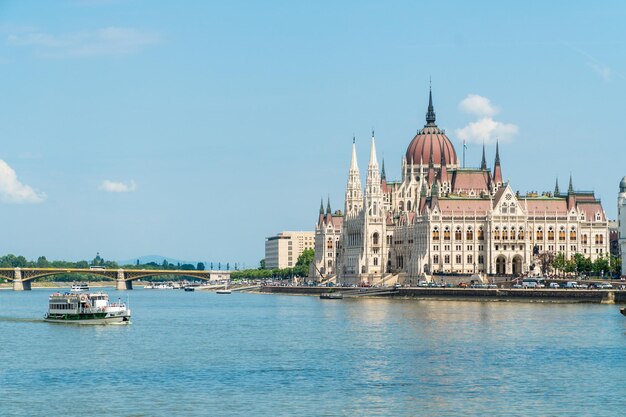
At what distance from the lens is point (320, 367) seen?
81938 millimetres

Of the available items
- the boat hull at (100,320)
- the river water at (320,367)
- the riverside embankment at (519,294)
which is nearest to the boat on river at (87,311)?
the boat hull at (100,320)

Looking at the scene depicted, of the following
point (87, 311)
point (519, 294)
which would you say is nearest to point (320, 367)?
point (87, 311)

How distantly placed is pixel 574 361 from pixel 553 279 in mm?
110460

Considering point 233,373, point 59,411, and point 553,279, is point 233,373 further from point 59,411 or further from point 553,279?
point 553,279

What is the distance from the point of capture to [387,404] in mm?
65875

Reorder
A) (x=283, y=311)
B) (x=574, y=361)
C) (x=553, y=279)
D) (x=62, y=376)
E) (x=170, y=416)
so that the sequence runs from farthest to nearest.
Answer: (x=553, y=279) < (x=283, y=311) < (x=574, y=361) < (x=62, y=376) < (x=170, y=416)

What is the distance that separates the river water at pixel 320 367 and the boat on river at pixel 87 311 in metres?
2.03

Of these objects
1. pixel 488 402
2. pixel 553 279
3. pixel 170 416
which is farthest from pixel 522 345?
pixel 553 279

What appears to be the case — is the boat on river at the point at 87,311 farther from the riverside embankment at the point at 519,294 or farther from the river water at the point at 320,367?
the riverside embankment at the point at 519,294

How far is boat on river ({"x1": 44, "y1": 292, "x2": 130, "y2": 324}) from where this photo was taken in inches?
4712

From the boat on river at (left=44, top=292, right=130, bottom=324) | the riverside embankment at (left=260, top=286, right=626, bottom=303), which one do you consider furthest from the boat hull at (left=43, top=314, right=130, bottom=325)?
the riverside embankment at (left=260, top=286, right=626, bottom=303)

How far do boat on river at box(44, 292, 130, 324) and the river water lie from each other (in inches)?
80.1

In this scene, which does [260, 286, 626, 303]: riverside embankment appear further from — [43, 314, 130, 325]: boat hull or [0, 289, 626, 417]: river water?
[43, 314, 130, 325]: boat hull

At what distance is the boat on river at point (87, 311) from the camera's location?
119688 mm
